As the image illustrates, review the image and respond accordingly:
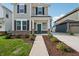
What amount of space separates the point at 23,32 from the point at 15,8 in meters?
2.71

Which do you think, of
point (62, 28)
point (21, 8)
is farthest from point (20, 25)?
point (62, 28)

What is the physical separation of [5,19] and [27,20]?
2.57 meters

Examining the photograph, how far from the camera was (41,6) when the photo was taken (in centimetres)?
2253

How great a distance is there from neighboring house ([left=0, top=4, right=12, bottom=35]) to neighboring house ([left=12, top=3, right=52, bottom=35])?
968 mm

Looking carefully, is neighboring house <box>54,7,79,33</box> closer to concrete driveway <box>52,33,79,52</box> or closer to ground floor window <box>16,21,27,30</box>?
ground floor window <box>16,21,27,30</box>

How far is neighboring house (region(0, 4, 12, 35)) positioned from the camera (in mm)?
21266

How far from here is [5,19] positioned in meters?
22.4

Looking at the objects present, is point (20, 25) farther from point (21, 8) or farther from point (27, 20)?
point (21, 8)

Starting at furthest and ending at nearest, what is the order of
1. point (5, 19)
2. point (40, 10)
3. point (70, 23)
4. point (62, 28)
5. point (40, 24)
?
1. point (62, 28)
2. point (70, 23)
3. point (40, 10)
4. point (5, 19)
5. point (40, 24)

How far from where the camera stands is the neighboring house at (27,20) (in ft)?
67.5

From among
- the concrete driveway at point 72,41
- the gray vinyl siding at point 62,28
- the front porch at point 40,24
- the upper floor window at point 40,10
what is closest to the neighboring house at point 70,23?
the gray vinyl siding at point 62,28

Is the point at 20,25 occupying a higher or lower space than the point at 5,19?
lower

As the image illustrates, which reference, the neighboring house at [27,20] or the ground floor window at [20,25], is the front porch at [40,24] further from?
the ground floor window at [20,25]

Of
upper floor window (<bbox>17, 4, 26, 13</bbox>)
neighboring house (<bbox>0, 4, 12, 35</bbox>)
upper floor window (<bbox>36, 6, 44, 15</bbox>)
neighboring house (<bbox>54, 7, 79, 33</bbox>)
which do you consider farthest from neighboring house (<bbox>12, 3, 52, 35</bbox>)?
neighboring house (<bbox>54, 7, 79, 33</bbox>)
